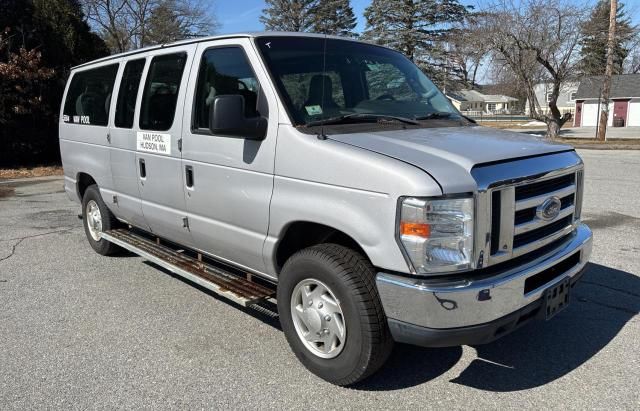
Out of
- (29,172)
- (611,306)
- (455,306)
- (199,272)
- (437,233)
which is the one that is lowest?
(29,172)

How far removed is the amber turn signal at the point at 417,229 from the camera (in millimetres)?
2695

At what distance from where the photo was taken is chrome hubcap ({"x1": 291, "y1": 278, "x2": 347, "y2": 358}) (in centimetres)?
319

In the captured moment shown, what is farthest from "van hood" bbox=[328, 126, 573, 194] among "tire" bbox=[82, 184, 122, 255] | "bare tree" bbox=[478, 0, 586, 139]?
"bare tree" bbox=[478, 0, 586, 139]

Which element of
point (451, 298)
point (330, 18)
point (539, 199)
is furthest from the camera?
point (330, 18)

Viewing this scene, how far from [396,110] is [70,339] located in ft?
9.76

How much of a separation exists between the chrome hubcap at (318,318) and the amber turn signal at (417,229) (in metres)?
0.66

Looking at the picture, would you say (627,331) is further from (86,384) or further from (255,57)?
(86,384)

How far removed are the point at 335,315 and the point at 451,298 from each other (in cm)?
78

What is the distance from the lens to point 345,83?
156 inches

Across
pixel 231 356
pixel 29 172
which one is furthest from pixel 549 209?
pixel 29 172

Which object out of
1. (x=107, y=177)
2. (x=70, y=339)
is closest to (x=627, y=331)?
(x=70, y=339)

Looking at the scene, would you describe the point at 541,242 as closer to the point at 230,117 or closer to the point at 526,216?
the point at 526,216

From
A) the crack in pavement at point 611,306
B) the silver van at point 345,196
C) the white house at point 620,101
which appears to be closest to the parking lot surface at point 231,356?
the crack in pavement at point 611,306

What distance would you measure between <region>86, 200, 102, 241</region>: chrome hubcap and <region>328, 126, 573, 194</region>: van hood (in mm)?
3856
